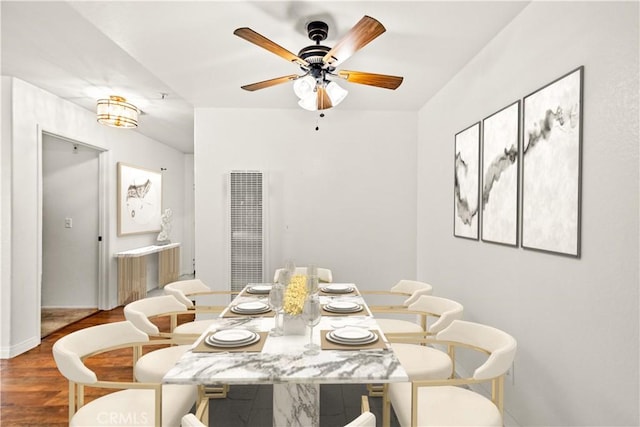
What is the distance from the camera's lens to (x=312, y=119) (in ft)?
13.2

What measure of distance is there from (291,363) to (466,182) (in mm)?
2029

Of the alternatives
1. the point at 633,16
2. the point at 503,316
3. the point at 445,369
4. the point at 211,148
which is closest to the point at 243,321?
the point at 445,369

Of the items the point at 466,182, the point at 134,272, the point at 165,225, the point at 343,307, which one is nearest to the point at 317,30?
the point at 466,182

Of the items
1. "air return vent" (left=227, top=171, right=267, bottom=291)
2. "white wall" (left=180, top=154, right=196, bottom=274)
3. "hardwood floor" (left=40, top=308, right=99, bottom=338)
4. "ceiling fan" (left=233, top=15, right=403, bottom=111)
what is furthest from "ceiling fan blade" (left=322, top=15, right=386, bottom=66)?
"white wall" (left=180, top=154, right=196, bottom=274)

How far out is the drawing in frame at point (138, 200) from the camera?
16.5 ft

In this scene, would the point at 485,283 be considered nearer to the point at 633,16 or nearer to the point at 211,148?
the point at 633,16

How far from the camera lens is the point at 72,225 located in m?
4.82

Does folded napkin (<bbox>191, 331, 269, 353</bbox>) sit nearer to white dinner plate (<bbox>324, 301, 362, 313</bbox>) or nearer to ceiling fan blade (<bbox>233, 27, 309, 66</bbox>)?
white dinner plate (<bbox>324, 301, 362, 313</bbox>)

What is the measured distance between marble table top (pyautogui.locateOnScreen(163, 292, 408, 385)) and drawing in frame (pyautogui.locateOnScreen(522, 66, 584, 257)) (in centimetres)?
99

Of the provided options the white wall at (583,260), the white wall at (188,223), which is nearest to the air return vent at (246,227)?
the white wall at (583,260)

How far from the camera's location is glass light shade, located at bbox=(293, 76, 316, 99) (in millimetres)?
2277

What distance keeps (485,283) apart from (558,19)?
1.60 meters

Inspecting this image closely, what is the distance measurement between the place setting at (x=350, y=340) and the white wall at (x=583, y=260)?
34.9 inches

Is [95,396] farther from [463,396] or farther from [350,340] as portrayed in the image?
[463,396]
